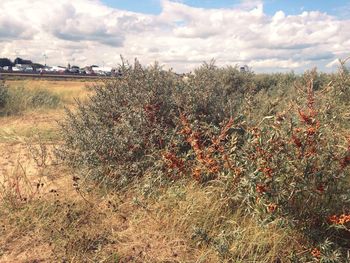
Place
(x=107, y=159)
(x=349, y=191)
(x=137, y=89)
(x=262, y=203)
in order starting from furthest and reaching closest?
1. (x=137, y=89)
2. (x=107, y=159)
3. (x=349, y=191)
4. (x=262, y=203)

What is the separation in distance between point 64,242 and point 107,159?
5.50 ft

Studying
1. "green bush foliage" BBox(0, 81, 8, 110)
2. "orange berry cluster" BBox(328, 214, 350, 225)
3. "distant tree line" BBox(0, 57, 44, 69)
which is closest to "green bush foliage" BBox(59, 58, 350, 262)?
"orange berry cluster" BBox(328, 214, 350, 225)

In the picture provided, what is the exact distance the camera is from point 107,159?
6027 millimetres

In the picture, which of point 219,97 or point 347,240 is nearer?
point 347,240

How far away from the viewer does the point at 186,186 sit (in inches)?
211

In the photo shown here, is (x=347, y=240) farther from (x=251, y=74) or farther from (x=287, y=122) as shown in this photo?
(x=251, y=74)

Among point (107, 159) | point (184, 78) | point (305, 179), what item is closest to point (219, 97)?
point (184, 78)

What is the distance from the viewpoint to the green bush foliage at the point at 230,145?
13.4 feet

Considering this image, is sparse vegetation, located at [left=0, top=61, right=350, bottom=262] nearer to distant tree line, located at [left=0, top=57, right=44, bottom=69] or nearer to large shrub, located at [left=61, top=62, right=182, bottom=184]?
large shrub, located at [left=61, top=62, right=182, bottom=184]

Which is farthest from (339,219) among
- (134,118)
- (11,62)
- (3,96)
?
(11,62)

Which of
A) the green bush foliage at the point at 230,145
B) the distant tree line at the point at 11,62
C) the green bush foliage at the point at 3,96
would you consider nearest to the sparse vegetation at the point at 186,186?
the green bush foliage at the point at 230,145

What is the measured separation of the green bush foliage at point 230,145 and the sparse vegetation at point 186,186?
0.05 feet

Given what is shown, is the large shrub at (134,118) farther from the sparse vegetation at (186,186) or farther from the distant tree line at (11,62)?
the distant tree line at (11,62)

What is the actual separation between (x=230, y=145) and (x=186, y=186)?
0.78 metres
